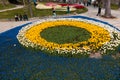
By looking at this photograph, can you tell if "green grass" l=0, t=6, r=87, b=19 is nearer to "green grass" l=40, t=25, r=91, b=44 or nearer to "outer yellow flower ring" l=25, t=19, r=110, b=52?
"outer yellow flower ring" l=25, t=19, r=110, b=52

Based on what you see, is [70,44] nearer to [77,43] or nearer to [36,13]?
[77,43]

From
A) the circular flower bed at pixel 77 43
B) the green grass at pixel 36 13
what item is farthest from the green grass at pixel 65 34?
the green grass at pixel 36 13

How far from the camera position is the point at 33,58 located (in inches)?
764

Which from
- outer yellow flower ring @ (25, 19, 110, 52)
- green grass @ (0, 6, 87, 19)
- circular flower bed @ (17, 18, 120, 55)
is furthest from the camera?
green grass @ (0, 6, 87, 19)

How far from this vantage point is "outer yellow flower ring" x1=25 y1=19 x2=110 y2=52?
67.8ft

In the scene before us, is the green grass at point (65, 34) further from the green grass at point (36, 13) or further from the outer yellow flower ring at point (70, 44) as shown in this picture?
the green grass at point (36, 13)

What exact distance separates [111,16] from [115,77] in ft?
78.3

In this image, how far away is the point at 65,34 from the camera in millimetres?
23578

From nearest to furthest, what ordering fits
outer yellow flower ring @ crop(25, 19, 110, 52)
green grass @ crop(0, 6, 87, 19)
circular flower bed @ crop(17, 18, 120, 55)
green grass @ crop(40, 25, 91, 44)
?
circular flower bed @ crop(17, 18, 120, 55), outer yellow flower ring @ crop(25, 19, 110, 52), green grass @ crop(40, 25, 91, 44), green grass @ crop(0, 6, 87, 19)

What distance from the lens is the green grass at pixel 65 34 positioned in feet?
72.4

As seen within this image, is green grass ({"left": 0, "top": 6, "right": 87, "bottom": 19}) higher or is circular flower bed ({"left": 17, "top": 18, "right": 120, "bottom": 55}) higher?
circular flower bed ({"left": 17, "top": 18, "right": 120, "bottom": 55})

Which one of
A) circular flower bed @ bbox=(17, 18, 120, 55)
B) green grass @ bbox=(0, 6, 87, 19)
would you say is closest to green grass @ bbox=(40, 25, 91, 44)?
circular flower bed @ bbox=(17, 18, 120, 55)

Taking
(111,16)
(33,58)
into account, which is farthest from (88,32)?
(111,16)

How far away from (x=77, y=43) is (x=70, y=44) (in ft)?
2.06
